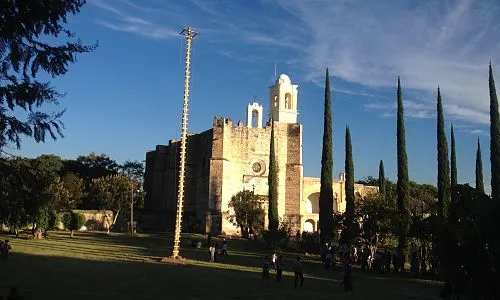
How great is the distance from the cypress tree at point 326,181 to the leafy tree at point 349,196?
1291 mm

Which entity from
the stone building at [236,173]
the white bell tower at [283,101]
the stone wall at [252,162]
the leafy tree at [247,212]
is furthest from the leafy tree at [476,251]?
the white bell tower at [283,101]

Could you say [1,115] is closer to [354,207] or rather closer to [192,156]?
[354,207]

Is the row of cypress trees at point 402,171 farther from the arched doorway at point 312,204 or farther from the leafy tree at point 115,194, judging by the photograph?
the arched doorway at point 312,204

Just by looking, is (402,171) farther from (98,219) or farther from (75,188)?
(75,188)

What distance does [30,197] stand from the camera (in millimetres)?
10102

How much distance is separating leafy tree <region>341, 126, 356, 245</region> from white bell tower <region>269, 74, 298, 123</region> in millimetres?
20313

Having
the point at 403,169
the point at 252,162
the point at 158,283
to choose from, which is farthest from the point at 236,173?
the point at 158,283

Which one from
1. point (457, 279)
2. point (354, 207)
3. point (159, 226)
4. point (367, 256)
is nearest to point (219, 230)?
point (159, 226)

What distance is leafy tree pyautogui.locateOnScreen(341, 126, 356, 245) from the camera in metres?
29.2

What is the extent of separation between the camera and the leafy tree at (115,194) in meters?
48.9

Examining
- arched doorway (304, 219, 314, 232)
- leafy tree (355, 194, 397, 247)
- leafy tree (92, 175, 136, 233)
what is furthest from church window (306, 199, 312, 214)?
leafy tree (355, 194, 397, 247)

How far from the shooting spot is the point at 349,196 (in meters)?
33.8

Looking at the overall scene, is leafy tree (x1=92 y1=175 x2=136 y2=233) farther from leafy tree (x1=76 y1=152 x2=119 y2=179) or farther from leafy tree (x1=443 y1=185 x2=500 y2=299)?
leafy tree (x1=443 y1=185 x2=500 y2=299)

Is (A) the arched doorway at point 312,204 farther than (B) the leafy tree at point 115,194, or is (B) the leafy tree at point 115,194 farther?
(A) the arched doorway at point 312,204
